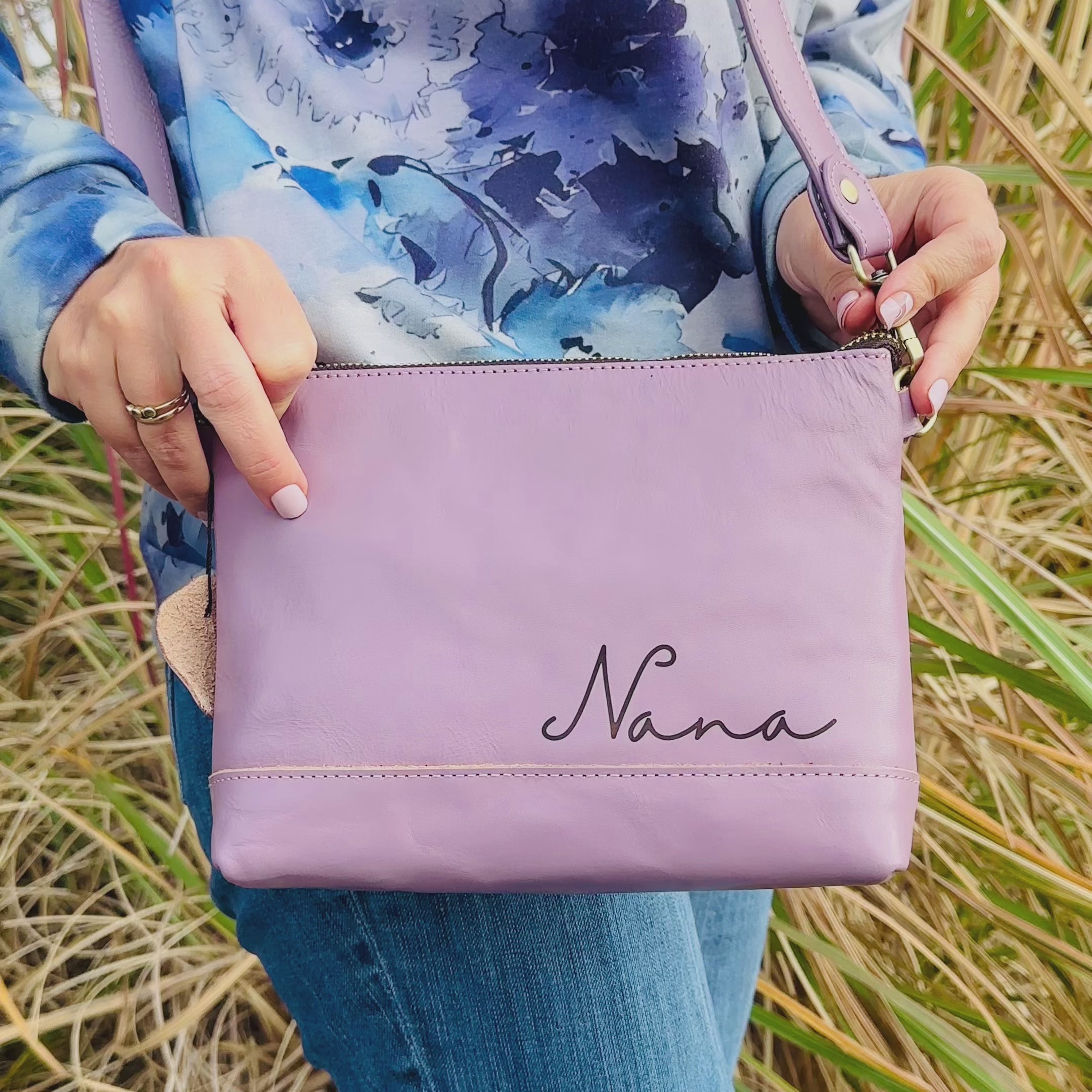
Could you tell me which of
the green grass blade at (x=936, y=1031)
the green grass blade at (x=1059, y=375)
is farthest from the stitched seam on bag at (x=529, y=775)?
the green grass blade at (x=1059, y=375)

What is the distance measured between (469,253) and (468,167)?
0.20ft

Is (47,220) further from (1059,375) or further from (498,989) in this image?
(1059,375)

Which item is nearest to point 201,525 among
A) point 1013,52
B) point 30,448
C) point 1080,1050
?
point 30,448

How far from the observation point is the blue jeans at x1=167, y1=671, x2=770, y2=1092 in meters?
0.60

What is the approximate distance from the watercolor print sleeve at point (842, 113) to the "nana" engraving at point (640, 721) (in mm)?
347

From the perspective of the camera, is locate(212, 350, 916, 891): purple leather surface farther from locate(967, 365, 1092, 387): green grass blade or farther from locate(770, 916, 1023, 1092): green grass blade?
locate(967, 365, 1092, 387): green grass blade

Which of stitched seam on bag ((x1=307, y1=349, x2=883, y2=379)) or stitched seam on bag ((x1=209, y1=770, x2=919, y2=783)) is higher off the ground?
stitched seam on bag ((x1=307, y1=349, x2=883, y2=379))

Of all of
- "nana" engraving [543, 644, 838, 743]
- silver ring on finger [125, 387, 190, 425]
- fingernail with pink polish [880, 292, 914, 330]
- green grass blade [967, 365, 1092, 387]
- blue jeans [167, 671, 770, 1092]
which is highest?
fingernail with pink polish [880, 292, 914, 330]

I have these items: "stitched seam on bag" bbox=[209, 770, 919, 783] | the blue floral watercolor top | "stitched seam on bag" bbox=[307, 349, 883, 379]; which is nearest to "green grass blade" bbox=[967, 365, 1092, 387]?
the blue floral watercolor top

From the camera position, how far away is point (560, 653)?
0.55 meters

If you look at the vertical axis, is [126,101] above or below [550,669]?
above

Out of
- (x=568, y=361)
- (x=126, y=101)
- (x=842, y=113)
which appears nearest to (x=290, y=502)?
(x=568, y=361)

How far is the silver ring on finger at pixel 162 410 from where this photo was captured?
0.49 meters

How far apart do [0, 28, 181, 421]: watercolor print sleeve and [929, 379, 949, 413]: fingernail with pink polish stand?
478mm
